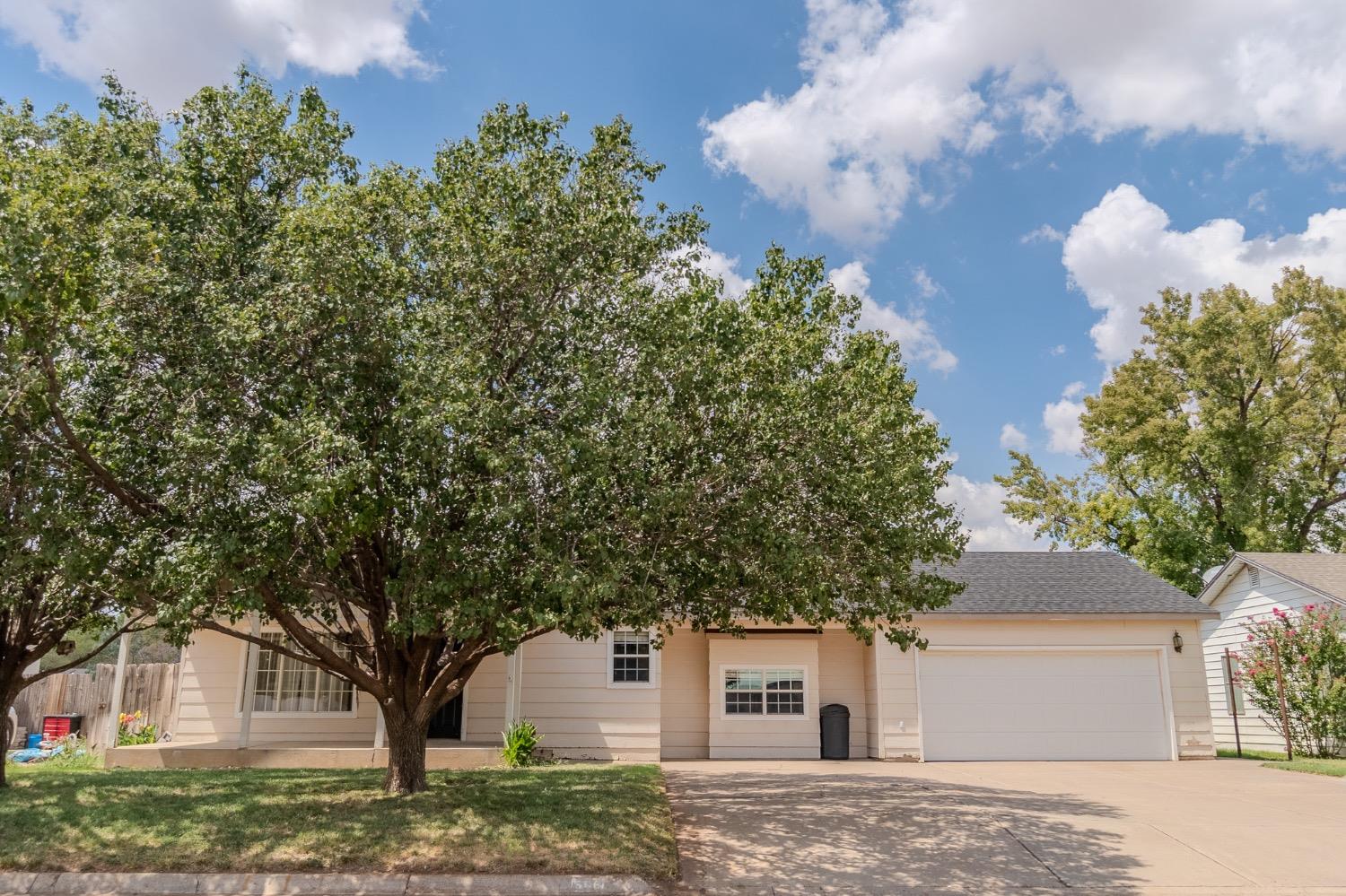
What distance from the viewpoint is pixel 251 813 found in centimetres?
886

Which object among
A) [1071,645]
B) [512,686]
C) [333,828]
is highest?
[1071,645]

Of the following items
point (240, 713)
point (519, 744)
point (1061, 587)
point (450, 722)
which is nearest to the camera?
point (519, 744)

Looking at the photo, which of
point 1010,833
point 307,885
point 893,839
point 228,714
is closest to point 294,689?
point 228,714

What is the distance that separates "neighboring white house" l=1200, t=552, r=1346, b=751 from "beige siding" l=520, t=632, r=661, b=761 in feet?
38.2

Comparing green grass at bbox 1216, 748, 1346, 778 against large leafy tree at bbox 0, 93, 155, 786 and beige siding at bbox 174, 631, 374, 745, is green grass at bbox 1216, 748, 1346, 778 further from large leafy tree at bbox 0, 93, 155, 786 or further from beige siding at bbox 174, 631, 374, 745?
large leafy tree at bbox 0, 93, 155, 786

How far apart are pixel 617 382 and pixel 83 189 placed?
4240 mm

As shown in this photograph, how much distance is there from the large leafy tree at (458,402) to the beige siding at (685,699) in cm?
872

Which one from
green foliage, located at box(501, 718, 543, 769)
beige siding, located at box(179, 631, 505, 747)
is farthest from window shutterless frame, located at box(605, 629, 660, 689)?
beige siding, located at box(179, 631, 505, 747)

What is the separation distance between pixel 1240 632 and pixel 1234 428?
10.00 meters

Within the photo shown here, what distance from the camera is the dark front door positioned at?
17641 millimetres

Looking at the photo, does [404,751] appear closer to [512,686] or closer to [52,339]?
[52,339]

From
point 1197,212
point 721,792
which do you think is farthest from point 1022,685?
point 1197,212

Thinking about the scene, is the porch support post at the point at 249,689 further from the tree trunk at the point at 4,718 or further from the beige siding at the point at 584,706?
the beige siding at the point at 584,706

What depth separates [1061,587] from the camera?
1880cm
